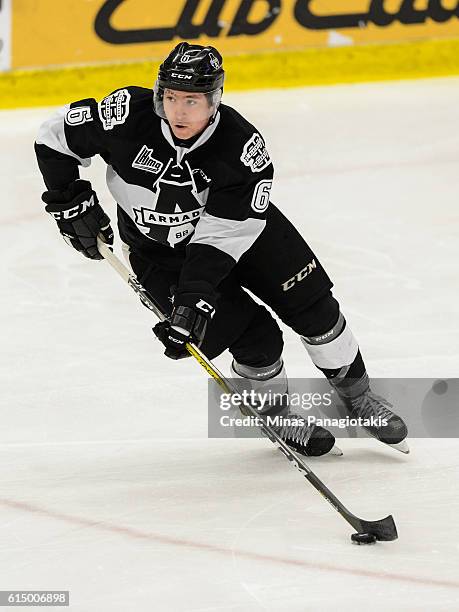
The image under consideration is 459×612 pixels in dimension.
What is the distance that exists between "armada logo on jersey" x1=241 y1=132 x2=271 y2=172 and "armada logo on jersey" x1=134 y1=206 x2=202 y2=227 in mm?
189

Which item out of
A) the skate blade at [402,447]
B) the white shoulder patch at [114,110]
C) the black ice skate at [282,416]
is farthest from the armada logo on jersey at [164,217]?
the skate blade at [402,447]

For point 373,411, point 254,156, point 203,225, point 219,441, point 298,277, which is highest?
point 254,156

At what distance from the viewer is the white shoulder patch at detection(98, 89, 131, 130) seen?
3.19m

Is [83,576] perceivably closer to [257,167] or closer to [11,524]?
[11,524]

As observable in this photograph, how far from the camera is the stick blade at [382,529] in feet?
9.71

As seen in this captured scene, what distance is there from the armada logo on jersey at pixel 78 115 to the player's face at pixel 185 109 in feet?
0.88

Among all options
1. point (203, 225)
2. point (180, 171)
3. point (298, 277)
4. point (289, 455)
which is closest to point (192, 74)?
point (180, 171)

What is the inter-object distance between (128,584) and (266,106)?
3908 millimetres

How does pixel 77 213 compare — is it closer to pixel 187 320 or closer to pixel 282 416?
pixel 187 320

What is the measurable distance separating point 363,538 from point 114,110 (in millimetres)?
1235

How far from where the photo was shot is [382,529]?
9.73 feet

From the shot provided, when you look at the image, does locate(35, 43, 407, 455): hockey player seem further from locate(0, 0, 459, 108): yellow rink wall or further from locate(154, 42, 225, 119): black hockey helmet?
locate(0, 0, 459, 108): yellow rink wall

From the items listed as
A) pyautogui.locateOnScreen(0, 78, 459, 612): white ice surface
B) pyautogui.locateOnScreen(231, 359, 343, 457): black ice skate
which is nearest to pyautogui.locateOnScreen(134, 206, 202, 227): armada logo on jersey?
pyautogui.locateOnScreen(231, 359, 343, 457): black ice skate

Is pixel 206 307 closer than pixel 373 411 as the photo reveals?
Yes
